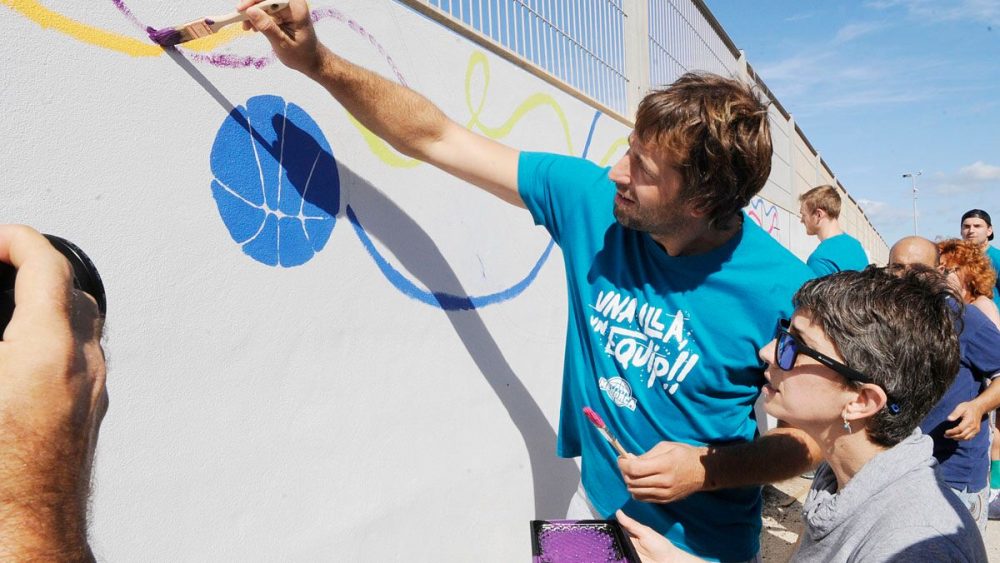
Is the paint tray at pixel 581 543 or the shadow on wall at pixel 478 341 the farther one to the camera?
the shadow on wall at pixel 478 341

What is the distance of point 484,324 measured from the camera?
2.57 metres

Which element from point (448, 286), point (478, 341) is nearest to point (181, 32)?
point (448, 286)

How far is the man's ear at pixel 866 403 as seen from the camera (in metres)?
1.48

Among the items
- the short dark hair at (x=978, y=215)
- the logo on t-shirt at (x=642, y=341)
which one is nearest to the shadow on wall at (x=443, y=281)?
the logo on t-shirt at (x=642, y=341)

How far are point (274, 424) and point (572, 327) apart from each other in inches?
35.5

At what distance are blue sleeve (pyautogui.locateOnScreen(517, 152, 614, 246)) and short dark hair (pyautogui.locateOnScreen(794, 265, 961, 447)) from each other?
0.72m

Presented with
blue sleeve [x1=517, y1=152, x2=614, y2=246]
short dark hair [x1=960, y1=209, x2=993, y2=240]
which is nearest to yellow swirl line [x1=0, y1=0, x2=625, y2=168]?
blue sleeve [x1=517, y1=152, x2=614, y2=246]

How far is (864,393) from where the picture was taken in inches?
59.4

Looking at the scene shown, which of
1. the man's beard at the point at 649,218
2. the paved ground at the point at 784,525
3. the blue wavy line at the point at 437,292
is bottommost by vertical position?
the paved ground at the point at 784,525

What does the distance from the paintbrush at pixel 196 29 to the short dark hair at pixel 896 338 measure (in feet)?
4.53

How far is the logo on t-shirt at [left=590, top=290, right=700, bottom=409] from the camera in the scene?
1.82 metres

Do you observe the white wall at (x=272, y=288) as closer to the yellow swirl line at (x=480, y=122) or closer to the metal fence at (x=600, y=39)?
the yellow swirl line at (x=480, y=122)

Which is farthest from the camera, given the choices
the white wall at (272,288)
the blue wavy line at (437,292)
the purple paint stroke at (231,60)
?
the blue wavy line at (437,292)

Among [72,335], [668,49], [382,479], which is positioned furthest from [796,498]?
[72,335]
